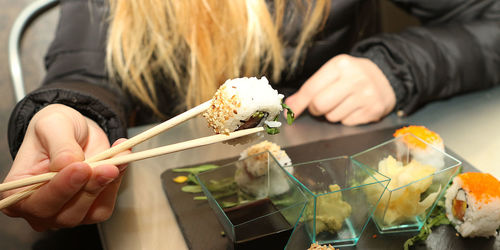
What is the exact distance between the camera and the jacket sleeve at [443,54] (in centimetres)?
68

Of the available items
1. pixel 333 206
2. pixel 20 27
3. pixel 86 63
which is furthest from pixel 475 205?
pixel 20 27

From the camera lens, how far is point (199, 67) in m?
0.57

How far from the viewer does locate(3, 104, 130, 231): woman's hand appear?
13.6 inches

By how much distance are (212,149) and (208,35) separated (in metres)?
0.16

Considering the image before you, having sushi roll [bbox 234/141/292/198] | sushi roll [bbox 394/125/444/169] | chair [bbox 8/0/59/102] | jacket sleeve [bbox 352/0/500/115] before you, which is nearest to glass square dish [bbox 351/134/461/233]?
sushi roll [bbox 394/125/444/169]

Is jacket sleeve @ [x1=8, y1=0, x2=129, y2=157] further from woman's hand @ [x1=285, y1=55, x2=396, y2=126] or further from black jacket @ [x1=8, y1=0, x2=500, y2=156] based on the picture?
woman's hand @ [x1=285, y1=55, x2=396, y2=126]

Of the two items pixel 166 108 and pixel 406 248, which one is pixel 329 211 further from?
pixel 166 108

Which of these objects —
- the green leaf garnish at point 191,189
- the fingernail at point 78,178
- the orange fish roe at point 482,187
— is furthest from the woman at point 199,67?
the orange fish roe at point 482,187

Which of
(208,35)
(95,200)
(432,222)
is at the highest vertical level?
(208,35)

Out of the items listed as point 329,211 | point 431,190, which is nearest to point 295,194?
point 329,211

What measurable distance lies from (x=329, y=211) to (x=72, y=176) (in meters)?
0.25

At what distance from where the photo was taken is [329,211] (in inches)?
16.2

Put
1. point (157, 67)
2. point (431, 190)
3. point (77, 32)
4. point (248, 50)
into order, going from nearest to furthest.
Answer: point (431, 190)
point (248, 50)
point (157, 67)
point (77, 32)

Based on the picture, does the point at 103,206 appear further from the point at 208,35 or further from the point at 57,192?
the point at 208,35
